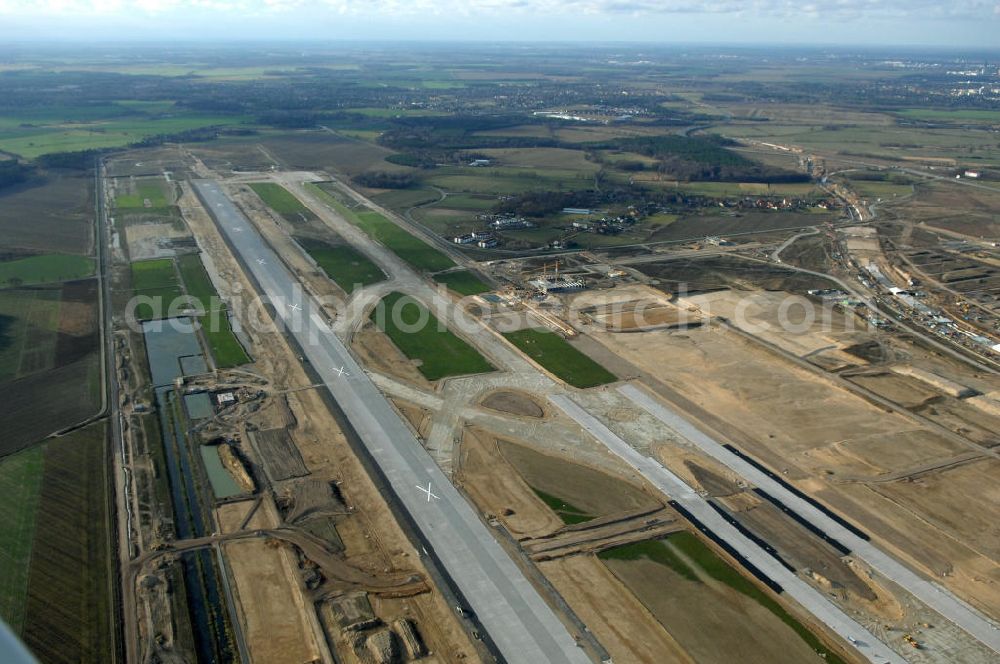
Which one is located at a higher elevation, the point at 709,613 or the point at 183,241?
the point at 183,241

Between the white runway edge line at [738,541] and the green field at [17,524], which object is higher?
the green field at [17,524]

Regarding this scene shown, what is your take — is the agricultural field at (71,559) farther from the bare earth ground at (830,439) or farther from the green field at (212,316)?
the bare earth ground at (830,439)

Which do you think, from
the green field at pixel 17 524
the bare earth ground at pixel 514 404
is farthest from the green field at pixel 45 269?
the bare earth ground at pixel 514 404

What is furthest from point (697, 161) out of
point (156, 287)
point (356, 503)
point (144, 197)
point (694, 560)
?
point (356, 503)

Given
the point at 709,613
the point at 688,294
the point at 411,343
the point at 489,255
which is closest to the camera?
the point at 709,613

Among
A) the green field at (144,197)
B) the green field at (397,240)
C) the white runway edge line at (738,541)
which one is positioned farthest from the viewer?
the green field at (144,197)

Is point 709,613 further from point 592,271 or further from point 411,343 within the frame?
point 592,271

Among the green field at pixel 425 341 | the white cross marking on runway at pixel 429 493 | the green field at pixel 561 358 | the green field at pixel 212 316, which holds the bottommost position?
the white cross marking on runway at pixel 429 493

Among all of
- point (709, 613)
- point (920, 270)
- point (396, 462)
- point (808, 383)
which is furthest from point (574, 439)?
point (920, 270)
